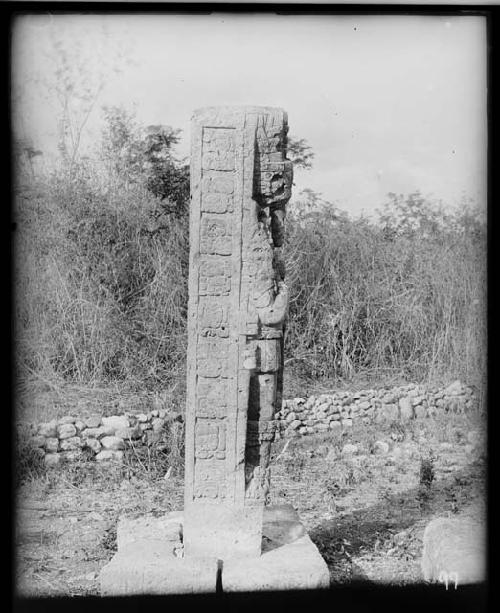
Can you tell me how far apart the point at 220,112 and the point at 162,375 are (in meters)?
3.29

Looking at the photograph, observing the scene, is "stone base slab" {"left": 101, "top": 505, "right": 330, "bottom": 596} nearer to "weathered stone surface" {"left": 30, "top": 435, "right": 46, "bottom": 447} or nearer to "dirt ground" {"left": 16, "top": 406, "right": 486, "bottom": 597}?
"dirt ground" {"left": 16, "top": 406, "right": 486, "bottom": 597}

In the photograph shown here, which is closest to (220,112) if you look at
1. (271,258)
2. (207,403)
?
(271,258)

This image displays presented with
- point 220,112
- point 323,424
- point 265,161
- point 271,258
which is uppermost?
point 220,112

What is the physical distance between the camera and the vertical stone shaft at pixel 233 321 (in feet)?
13.1

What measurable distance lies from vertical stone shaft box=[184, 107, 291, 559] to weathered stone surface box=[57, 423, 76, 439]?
7.39 feet

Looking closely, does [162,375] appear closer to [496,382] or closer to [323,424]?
[323,424]

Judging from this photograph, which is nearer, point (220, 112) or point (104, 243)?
point (220, 112)

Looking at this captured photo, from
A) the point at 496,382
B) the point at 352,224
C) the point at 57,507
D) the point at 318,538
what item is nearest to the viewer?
the point at 496,382

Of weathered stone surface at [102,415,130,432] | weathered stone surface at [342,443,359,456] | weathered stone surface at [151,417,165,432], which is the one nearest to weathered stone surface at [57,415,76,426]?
weathered stone surface at [102,415,130,432]

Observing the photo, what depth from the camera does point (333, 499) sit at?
19.1 ft

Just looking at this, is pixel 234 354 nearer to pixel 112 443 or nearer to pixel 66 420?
pixel 112 443

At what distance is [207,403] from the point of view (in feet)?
13.5

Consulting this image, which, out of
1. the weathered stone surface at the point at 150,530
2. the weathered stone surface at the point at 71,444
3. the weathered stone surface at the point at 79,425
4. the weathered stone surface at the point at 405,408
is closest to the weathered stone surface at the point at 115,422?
the weathered stone surface at the point at 79,425

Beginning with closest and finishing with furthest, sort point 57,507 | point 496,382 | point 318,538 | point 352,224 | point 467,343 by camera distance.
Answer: point 496,382
point 318,538
point 57,507
point 467,343
point 352,224
